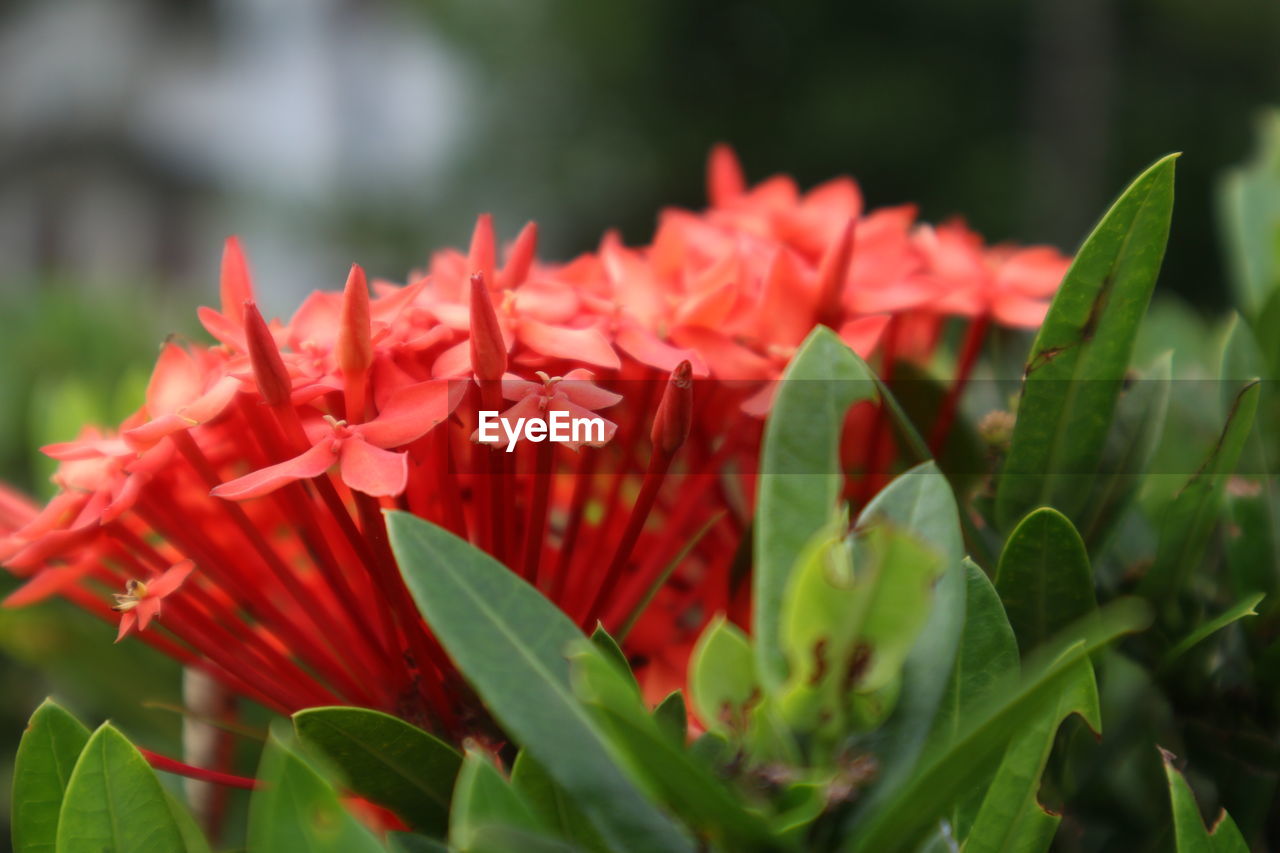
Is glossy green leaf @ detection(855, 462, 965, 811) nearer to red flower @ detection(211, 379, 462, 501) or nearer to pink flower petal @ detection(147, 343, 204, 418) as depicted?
red flower @ detection(211, 379, 462, 501)

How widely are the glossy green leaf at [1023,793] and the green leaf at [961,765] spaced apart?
2.1 inches

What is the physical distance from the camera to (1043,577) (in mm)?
431

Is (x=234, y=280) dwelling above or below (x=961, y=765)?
above

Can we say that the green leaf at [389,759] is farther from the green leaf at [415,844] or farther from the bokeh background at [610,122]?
the bokeh background at [610,122]

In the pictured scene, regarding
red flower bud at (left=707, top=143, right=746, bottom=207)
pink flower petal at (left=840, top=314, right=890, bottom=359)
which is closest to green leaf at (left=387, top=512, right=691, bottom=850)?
pink flower petal at (left=840, top=314, right=890, bottom=359)

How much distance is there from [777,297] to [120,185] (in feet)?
28.2

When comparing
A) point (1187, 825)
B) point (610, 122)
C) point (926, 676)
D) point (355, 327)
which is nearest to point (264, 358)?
point (355, 327)

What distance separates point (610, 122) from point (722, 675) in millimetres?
7027

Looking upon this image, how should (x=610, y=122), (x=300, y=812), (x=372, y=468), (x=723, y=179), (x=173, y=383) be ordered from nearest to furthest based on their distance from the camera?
(x=300, y=812), (x=372, y=468), (x=173, y=383), (x=723, y=179), (x=610, y=122)

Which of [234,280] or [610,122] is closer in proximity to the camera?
[234,280]

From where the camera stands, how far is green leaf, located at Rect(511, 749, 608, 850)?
1.13 ft

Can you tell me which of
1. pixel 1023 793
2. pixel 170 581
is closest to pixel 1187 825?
pixel 1023 793

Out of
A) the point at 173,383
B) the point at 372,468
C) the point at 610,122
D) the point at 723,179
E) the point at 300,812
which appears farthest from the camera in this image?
the point at 610,122

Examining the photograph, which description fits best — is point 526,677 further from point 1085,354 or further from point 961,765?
point 1085,354
